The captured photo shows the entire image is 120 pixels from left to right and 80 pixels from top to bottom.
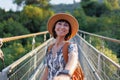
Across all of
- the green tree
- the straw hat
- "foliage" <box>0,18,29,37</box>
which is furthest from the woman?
the green tree

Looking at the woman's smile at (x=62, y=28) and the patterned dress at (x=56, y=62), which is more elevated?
the woman's smile at (x=62, y=28)

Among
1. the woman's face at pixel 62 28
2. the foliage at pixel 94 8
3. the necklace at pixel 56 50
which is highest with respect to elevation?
the woman's face at pixel 62 28

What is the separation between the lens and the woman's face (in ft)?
6.98

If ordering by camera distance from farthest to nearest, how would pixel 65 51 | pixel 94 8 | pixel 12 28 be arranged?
pixel 94 8
pixel 12 28
pixel 65 51

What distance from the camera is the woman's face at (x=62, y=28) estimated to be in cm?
213

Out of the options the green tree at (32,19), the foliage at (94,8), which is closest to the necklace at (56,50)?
the green tree at (32,19)

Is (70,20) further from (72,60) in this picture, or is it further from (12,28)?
(12,28)

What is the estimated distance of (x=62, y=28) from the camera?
2129 mm

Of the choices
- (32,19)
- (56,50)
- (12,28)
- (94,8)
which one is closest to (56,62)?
(56,50)

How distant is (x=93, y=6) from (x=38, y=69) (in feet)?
141

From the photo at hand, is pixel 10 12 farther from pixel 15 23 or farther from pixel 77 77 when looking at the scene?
pixel 77 77

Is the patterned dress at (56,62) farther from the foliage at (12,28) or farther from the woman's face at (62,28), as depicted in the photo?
the foliage at (12,28)

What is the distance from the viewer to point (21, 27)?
40438 millimetres

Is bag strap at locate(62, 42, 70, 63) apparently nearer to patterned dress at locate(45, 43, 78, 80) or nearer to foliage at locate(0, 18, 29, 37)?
patterned dress at locate(45, 43, 78, 80)
